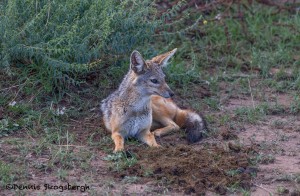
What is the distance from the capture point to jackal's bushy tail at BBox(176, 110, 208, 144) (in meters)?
7.41

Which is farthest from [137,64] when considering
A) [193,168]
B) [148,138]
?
[193,168]

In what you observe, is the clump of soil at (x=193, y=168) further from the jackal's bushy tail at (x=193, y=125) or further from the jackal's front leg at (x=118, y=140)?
the jackal's bushy tail at (x=193, y=125)

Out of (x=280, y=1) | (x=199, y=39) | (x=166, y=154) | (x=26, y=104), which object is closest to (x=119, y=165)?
(x=166, y=154)

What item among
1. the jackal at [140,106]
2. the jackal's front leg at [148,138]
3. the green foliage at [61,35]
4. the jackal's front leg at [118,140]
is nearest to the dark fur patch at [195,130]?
the jackal at [140,106]

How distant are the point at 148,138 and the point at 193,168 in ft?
3.68

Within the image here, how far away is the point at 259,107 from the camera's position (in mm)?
8398

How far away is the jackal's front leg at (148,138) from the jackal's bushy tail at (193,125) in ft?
1.27

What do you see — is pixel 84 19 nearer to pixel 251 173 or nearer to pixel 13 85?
pixel 13 85

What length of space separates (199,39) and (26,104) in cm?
365

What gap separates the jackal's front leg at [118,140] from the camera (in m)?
6.91

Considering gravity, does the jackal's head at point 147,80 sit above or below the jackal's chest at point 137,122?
above

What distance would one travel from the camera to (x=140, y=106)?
756 cm

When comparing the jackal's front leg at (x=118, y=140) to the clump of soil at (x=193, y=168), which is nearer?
the clump of soil at (x=193, y=168)

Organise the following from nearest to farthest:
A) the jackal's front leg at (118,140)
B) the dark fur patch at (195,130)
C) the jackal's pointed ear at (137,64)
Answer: the jackal's front leg at (118,140) → the dark fur patch at (195,130) → the jackal's pointed ear at (137,64)
